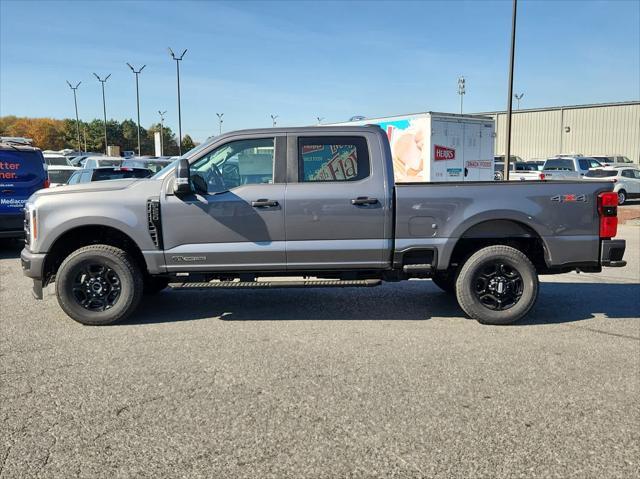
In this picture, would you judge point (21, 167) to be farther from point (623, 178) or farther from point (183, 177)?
point (623, 178)

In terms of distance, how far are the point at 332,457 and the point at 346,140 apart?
3571mm

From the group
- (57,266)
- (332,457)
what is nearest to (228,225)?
(57,266)

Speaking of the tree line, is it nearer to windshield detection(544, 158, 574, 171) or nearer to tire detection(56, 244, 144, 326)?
windshield detection(544, 158, 574, 171)

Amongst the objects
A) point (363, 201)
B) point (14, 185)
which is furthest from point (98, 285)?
point (14, 185)

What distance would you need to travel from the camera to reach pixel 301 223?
18.8 feet

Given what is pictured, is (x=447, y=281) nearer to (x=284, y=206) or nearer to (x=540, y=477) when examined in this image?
(x=284, y=206)

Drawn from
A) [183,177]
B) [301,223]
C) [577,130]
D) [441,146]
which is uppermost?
[577,130]

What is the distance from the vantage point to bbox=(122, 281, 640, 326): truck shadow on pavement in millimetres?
6250

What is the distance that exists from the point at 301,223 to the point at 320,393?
2.12m

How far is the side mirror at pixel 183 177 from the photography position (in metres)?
5.44

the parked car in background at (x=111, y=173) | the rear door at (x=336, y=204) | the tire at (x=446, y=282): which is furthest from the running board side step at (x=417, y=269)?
the parked car in background at (x=111, y=173)

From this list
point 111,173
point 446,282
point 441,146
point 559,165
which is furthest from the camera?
point 559,165

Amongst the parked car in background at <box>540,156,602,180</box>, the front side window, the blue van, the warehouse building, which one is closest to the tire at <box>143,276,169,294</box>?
the front side window

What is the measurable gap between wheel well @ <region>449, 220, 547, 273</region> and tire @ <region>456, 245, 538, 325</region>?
0.16 meters
